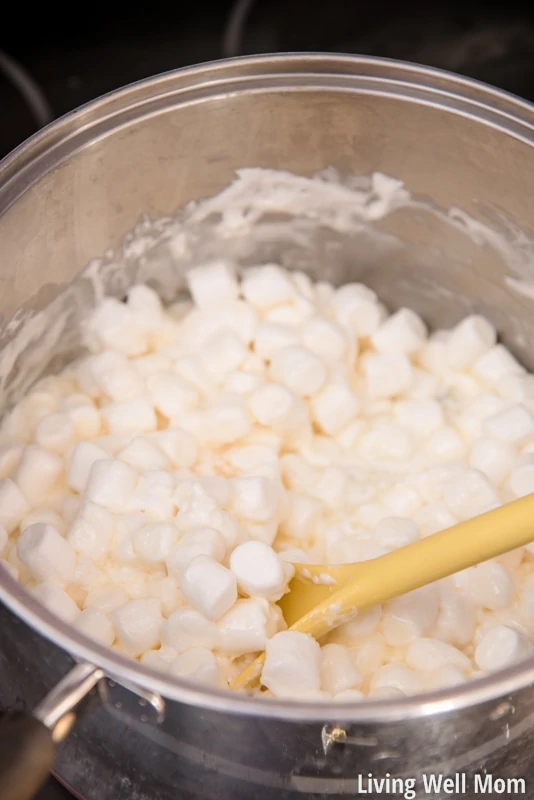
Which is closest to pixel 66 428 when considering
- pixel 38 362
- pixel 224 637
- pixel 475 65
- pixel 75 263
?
pixel 38 362

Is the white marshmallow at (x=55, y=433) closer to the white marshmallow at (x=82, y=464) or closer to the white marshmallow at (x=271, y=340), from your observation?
the white marshmallow at (x=82, y=464)

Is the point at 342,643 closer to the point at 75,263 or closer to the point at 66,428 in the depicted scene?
the point at 66,428

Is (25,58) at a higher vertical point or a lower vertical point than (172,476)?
higher

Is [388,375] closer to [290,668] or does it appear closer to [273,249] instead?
[273,249]

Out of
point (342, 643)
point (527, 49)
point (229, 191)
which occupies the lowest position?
point (342, 643)

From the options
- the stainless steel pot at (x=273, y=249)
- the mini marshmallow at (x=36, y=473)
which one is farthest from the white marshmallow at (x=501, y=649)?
the mini marshmallow at (x=36, y=473)
